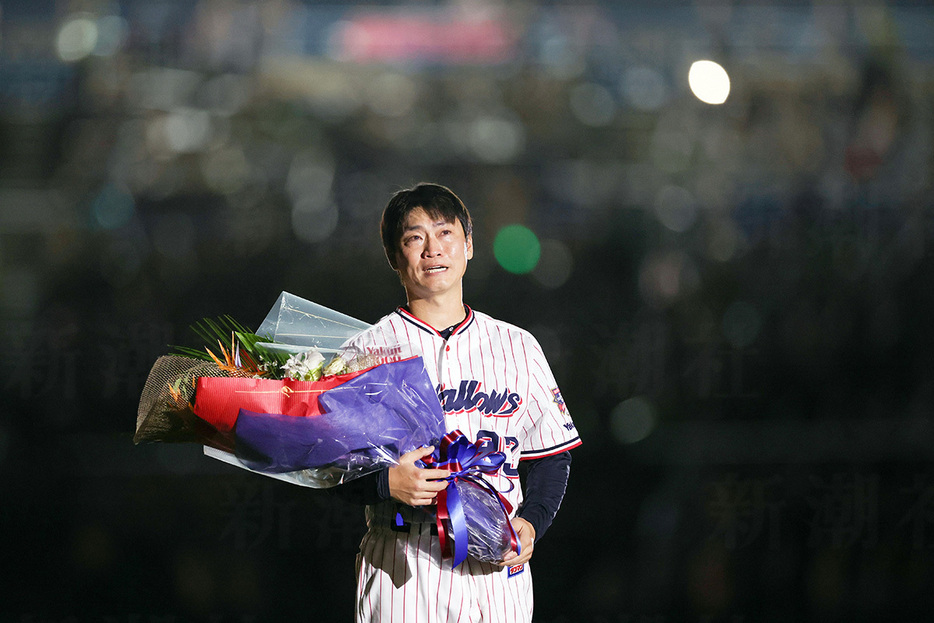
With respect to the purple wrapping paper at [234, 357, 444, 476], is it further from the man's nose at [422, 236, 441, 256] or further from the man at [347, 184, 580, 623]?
the man's nose at [422, 236, 441, 256]

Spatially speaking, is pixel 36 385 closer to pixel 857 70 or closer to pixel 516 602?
pixel 516 602

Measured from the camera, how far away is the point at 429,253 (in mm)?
1189

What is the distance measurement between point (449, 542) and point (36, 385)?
6.26 feet

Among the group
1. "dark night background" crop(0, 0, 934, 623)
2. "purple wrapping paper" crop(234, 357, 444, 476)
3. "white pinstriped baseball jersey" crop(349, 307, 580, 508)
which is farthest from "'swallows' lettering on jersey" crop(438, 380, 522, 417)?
"dark night background" crop(0, 0, 934, 623)

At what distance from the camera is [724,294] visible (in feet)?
8.11

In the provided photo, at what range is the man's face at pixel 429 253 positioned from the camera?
1.19m

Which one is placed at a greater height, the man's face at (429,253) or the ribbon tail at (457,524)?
the man's face at (429,253)

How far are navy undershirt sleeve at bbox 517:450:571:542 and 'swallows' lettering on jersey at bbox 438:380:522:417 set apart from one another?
0.12m

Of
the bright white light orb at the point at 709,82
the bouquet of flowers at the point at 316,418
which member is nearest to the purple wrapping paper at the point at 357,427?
the bouquet of flowers at the point at 316,418

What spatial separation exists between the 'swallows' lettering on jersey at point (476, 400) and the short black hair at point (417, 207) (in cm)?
25

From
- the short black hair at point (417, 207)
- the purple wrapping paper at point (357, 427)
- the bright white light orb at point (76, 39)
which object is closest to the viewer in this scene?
the purple wrapping paper at point (357, 427)

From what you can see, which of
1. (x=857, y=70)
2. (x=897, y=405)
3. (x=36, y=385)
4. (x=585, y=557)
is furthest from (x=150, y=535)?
(x=857, y=70)

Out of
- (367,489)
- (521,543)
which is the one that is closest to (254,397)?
(367,489)

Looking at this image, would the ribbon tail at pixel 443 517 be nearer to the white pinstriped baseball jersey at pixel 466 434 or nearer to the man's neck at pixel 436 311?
the white pinstriped baseball jersey at pixel 466 434
